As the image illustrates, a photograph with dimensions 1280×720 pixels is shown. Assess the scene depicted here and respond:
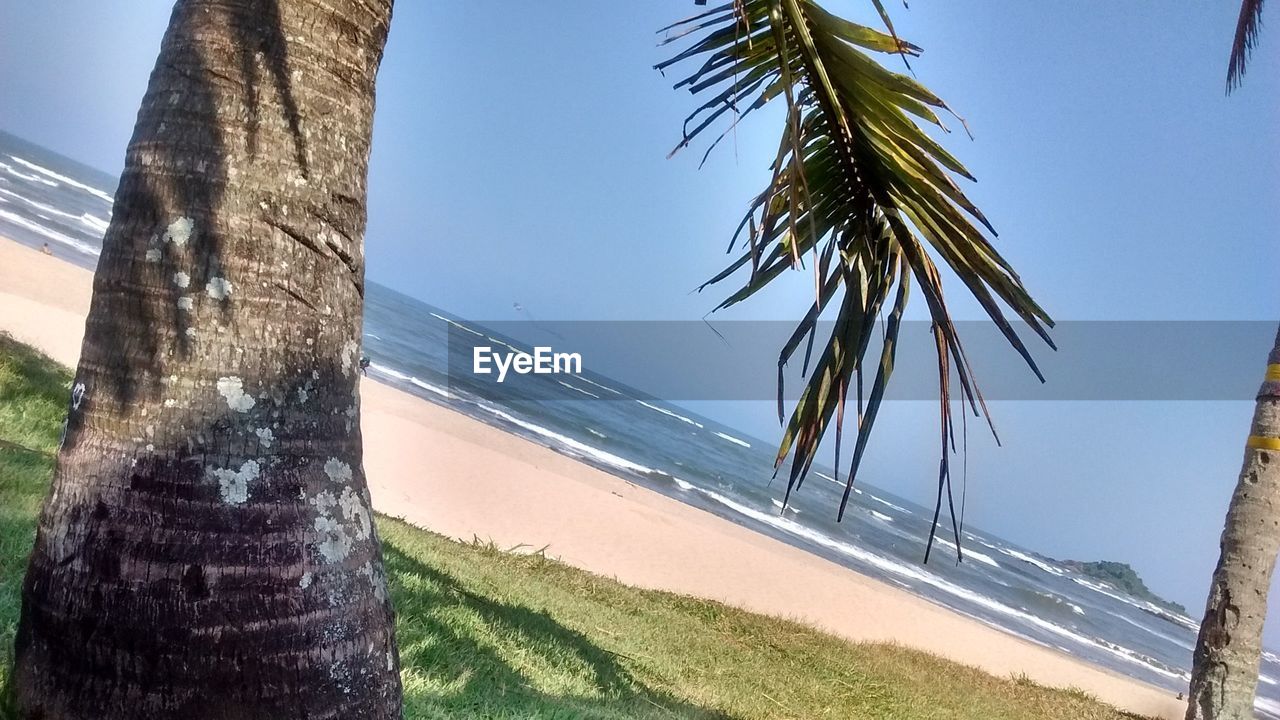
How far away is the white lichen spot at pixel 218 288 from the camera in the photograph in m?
1.23

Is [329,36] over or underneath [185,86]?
over

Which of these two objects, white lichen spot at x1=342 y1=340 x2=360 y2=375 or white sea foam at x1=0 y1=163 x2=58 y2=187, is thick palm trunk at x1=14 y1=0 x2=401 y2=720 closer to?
white lichen spot at x1=342 y1=340 x2=360 y2=375

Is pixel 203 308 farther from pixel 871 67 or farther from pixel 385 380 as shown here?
pixel 385 380

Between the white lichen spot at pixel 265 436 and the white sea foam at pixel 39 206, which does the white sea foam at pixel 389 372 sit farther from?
the white lichen spot at pixel 265 436

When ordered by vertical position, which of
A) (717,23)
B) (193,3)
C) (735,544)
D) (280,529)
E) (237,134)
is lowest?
(735,544)

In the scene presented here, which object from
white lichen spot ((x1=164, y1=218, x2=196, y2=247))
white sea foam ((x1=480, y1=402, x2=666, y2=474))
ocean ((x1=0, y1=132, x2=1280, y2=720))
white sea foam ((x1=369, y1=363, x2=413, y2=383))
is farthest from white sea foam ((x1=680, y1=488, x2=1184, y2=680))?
white lichen spot ((x1=164, y1=218, x2=196, y2=247))

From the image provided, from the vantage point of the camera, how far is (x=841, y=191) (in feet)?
7.96

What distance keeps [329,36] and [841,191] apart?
1.54 meters

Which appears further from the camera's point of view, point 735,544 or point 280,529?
point 735,544

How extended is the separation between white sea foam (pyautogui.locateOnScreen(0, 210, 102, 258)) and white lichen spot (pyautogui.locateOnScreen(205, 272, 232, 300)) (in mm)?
28370

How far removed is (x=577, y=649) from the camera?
4.32 m

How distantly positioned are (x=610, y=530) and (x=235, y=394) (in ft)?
38.0

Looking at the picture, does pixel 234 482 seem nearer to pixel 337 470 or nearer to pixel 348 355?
pixel 337 470

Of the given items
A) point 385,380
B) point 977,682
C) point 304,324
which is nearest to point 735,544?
point 977,682
